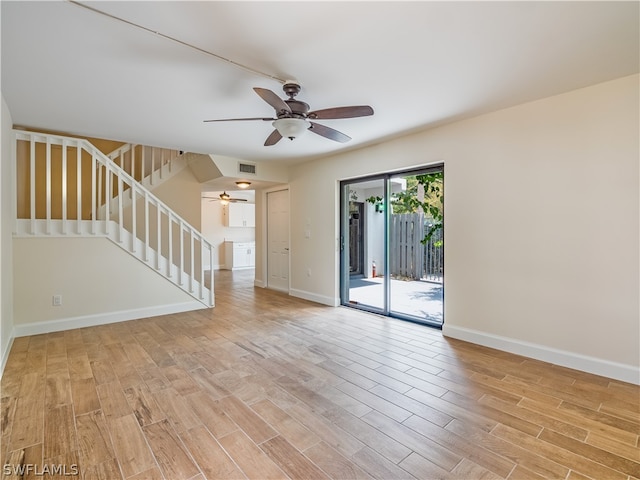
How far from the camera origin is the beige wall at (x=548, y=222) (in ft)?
8.60

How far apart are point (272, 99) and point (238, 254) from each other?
818 centimetres

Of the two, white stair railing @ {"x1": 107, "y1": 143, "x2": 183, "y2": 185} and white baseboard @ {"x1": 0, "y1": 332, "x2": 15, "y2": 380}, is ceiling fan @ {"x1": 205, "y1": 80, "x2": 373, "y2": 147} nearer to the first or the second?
white baseboard @ {"x1": 0, "y1": 332, "x2": 15, "y2": 380}

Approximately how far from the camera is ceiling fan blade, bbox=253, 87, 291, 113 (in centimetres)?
217

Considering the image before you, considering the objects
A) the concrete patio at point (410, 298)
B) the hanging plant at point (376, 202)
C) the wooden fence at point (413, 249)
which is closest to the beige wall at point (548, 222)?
the concrete patio at point (410, 298)

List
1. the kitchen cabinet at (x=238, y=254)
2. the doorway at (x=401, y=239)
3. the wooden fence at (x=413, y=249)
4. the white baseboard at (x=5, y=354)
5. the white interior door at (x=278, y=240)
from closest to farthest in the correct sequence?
the white baseboard at (x=5, y=354), the doorway at (x=401, y=239), the wooden fence at (x=413, y=249), the white interior door at (x=278, y=240), the kitchen cabinet at (x=238, y=254)

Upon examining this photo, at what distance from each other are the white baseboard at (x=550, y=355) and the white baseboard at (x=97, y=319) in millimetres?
3776

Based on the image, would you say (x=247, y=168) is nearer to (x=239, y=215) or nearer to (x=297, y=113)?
(x=297, y=113)

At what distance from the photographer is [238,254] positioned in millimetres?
10008

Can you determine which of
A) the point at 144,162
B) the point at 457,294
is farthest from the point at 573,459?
the point at 144,162

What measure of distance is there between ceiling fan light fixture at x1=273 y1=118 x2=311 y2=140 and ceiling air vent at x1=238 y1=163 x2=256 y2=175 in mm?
2972

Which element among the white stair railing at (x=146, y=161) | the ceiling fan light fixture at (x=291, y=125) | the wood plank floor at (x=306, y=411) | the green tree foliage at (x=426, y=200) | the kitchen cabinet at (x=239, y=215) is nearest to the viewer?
the wood plank floor at (x=306, y=411)

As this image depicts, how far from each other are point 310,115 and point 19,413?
297cm

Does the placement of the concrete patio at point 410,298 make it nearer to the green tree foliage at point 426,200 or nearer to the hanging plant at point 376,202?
the green tree foliage at point 426,200

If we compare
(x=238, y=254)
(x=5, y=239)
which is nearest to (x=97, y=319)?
(x=5, y=239)
